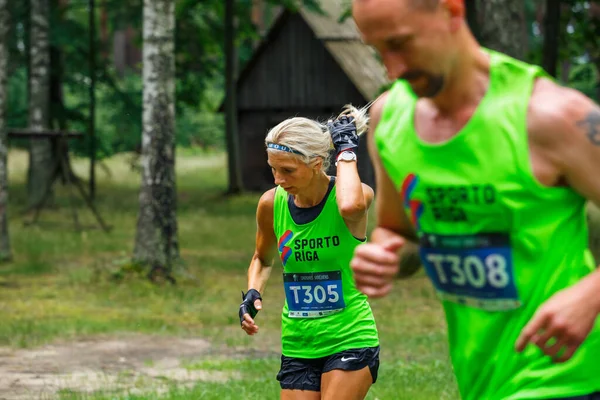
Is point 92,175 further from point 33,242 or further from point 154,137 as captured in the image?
point 154,137

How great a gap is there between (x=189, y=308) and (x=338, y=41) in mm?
24476

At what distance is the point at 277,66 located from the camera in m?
38.6

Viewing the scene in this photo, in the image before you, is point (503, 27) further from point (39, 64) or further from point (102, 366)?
point (39, 64)

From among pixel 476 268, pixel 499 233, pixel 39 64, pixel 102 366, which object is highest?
pixel 499 233

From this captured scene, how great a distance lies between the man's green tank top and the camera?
224 inches

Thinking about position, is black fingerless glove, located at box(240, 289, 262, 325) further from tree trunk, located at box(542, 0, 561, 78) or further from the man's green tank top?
tree trunk, located at box(542, 0, 561, 78)

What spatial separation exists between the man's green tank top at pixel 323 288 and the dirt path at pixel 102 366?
3.73 m

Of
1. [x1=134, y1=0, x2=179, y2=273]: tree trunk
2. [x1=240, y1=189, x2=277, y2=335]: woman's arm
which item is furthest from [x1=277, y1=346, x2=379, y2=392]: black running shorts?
[x1=134, y1=0, x2=179, y2=273]: tree trunk

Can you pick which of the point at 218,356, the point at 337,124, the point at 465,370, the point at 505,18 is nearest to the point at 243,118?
the point at 505,18

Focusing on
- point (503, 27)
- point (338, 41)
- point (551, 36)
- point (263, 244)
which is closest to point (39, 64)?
point (551, 36)

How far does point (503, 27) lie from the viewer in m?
16.2

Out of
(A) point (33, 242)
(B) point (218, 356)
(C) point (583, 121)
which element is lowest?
(A) point (33, 242)

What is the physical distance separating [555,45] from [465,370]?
19.5 meters

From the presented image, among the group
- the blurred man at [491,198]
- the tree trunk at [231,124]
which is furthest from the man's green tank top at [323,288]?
the tree trunk at [231,124]
